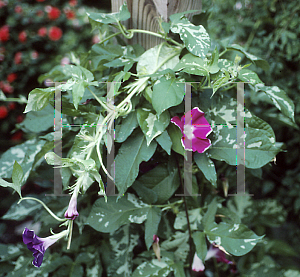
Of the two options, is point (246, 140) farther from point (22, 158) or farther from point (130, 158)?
point (22, 158)

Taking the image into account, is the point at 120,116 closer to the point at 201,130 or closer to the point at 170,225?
the point at 201,130

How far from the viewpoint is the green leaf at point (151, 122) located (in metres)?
0.66

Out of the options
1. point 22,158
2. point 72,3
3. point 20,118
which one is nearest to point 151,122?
point 22,158

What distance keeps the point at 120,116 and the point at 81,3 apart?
211cm

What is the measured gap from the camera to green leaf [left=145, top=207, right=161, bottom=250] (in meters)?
0.73

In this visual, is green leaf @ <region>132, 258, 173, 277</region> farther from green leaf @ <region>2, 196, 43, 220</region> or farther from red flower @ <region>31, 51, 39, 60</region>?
red flower @ <region>31, 51, 39, 60</region>

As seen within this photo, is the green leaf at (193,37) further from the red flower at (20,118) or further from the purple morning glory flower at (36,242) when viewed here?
the red flower at (20,118)

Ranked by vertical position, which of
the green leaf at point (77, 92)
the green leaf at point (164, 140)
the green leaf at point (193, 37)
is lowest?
the green leaf at point (164, 140)

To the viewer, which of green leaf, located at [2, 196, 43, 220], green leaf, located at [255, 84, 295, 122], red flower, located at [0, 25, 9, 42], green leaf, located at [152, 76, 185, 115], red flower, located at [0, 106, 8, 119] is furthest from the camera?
red flower, located at [0, 25, 9, 42]

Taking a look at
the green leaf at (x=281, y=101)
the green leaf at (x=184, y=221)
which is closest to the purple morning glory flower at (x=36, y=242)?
the green leaf at (x=184, y=221)

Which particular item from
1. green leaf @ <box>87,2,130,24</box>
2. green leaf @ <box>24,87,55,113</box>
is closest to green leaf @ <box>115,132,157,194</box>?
green leaf @ <box>24,87,55,113</box>

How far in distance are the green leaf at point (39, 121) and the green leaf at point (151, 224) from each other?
477mm

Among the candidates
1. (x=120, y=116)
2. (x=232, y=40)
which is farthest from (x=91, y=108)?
(x=232, y=40)

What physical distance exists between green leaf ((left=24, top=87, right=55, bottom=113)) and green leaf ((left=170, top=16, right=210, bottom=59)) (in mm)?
357
